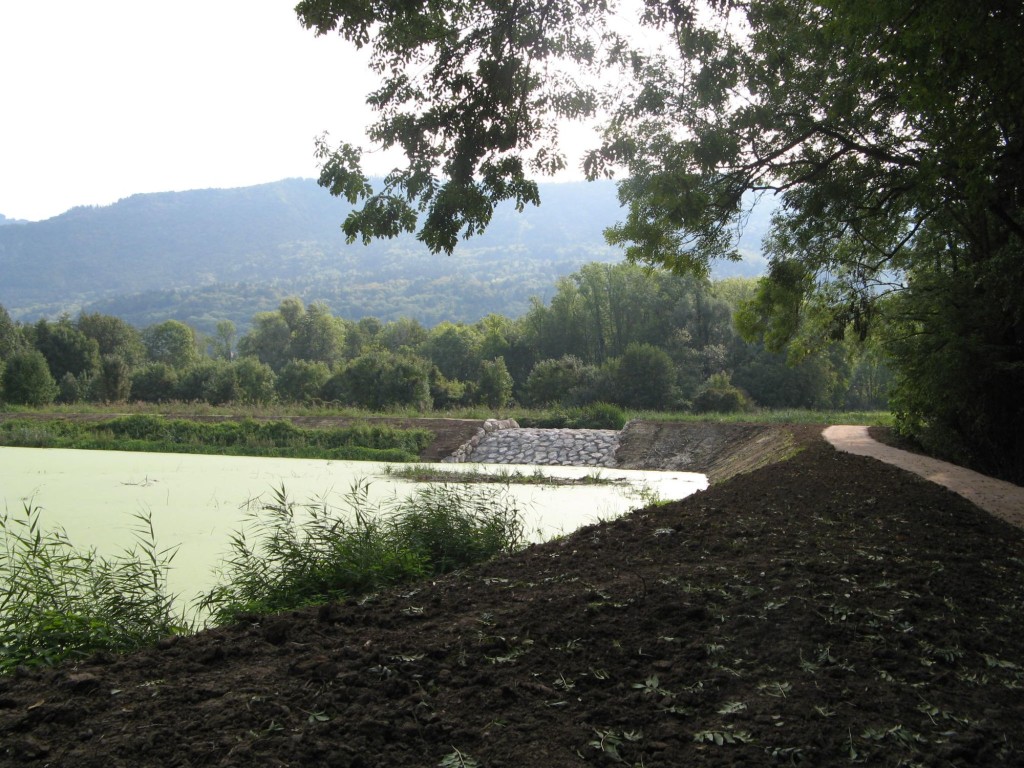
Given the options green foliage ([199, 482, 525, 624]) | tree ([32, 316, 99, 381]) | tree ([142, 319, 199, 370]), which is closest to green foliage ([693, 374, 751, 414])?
green foliage ([199, 482, 525, 624])

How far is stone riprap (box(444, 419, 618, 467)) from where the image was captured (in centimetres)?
2266

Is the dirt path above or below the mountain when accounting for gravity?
below

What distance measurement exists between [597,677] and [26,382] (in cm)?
3863

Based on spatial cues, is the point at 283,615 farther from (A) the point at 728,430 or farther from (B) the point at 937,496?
(A) the point at 728,430

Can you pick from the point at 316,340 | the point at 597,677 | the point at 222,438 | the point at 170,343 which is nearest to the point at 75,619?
the point at 597,677

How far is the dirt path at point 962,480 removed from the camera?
23.9 feet

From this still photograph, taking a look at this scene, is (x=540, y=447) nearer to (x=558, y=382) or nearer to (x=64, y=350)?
(x=558, y=382)

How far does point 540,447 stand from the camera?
23.8 m

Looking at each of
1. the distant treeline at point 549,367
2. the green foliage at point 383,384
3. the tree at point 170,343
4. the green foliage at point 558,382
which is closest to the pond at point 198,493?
the distant treeline at point 549,367

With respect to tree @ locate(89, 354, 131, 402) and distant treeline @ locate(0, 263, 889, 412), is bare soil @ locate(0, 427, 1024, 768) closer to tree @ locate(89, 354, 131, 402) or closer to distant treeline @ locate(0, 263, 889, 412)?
distant treeline @ locate(0, 263, 889, 412)

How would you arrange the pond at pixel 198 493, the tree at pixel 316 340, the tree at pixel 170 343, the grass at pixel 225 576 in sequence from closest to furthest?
the grass at pixel 225 576
the pond at pixel 198 493
the tree at pixel 316 340
the tree at pixel 170 343

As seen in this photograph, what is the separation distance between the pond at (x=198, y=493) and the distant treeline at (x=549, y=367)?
13388 mm

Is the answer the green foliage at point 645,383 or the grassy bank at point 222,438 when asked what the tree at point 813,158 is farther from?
the green foliage at point 645,383

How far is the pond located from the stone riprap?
4165 mm
